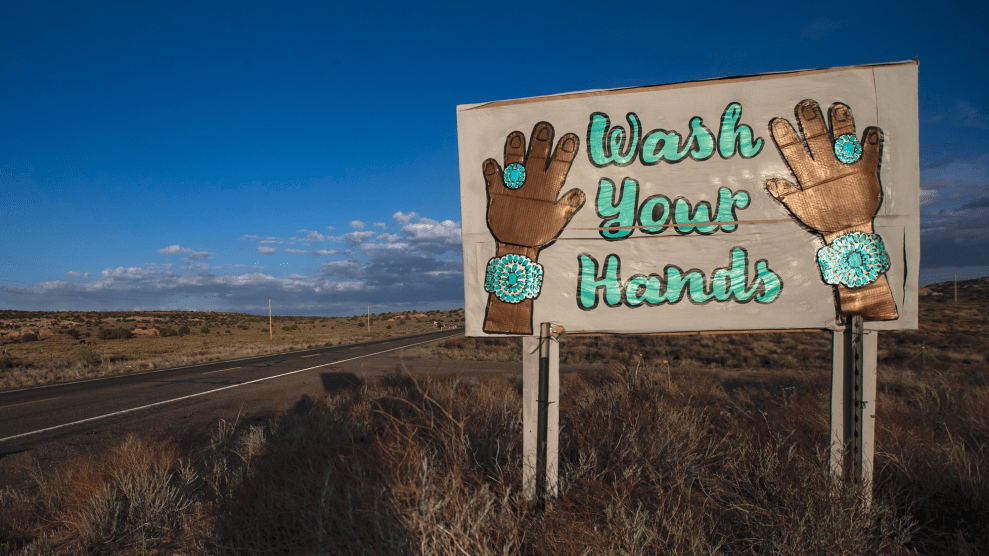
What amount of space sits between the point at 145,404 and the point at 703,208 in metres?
12.9

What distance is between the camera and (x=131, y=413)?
9.51 meters

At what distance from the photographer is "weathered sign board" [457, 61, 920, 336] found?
146 inches

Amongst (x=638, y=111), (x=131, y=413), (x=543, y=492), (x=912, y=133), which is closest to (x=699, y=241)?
(x=638, y=111)

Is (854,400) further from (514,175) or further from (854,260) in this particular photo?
(514,175)

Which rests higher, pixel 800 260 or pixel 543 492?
pixel 800 260

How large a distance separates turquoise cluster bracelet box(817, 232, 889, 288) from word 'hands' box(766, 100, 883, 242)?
0.30ft

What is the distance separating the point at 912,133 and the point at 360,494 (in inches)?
207

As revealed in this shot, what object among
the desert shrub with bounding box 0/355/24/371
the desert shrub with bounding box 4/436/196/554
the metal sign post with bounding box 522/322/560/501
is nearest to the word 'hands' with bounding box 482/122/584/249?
the metal sign post with bounding box 522/322/560/501

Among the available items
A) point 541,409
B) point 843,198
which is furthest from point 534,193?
point 843,198

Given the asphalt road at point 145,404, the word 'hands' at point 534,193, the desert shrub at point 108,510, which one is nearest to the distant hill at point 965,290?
the asphalt road at point 145,404

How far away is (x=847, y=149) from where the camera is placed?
12.3 ft

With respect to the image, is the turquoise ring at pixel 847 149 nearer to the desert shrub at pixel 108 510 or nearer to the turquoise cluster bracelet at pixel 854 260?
the turquoise cluster bracelet at pixel 854 260

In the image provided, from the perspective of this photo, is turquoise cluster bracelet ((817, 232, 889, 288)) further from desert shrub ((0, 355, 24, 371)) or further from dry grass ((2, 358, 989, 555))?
desert shrub ((0, 355, 24, 371))

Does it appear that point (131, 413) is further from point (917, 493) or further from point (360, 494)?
point (917, 493)
